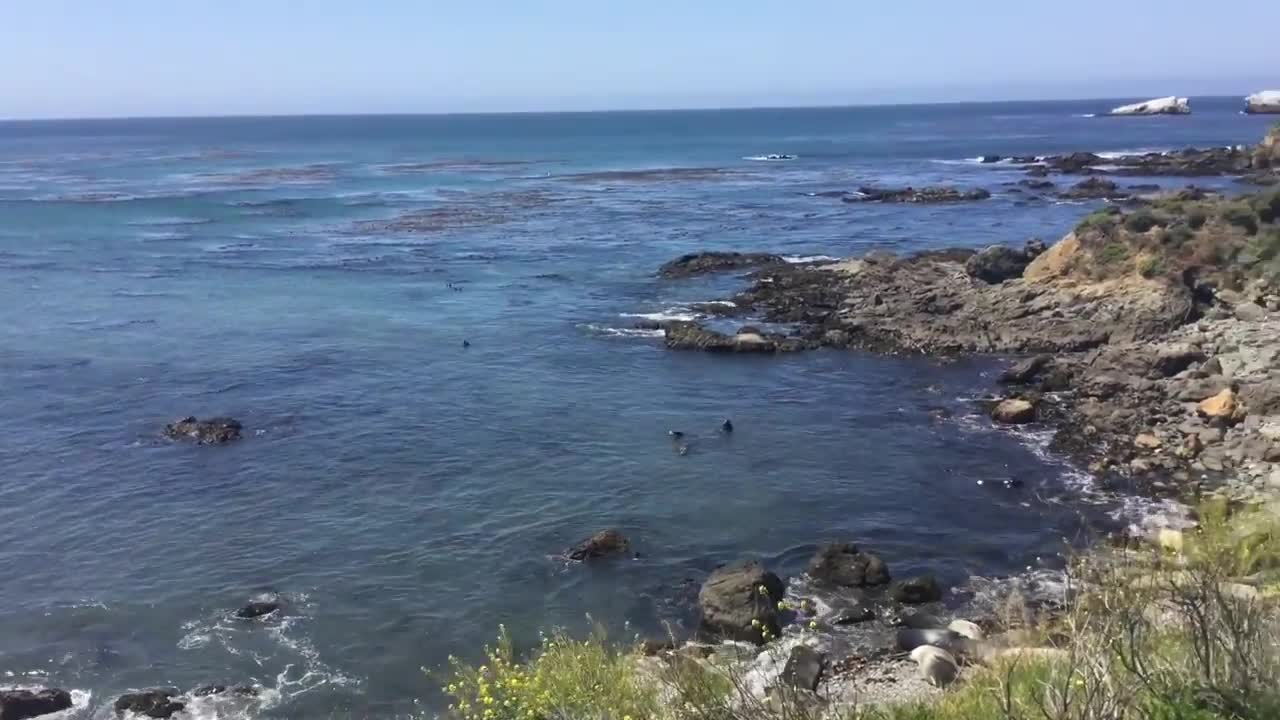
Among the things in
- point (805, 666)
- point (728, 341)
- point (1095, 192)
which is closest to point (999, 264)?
point (728, 341)

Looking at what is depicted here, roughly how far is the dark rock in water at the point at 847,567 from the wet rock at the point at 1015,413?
40.4 feet

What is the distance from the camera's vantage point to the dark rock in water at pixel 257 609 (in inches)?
965

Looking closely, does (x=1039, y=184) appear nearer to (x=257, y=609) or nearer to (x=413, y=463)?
(x=413, y=463)

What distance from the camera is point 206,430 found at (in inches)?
Result: 1423

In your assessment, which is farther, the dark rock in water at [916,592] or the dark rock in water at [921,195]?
the dark rock in water at [921,195]

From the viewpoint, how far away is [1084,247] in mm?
47688

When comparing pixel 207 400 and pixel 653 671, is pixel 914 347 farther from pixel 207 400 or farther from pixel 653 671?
pixel 653 671

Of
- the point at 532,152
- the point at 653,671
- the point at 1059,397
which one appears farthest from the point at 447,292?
the point at 532,152

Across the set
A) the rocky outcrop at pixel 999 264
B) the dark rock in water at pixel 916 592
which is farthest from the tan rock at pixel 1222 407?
the rocky outcrop at pixel 999 264

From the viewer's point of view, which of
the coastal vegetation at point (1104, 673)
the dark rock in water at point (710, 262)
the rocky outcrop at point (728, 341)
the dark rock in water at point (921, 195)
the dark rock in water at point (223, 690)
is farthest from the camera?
the dark rock in water at point (921, 195)

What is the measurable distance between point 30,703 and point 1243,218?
50.1 metres

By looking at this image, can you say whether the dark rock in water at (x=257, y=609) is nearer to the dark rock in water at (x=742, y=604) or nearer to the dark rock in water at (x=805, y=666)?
the dark rock in water at (x=742, y=604)

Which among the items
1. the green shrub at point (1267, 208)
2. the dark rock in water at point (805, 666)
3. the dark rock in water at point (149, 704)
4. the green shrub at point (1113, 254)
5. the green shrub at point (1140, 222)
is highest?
the green shrub at point (1267, 208)

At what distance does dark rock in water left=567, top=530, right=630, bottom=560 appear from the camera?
27.2m
